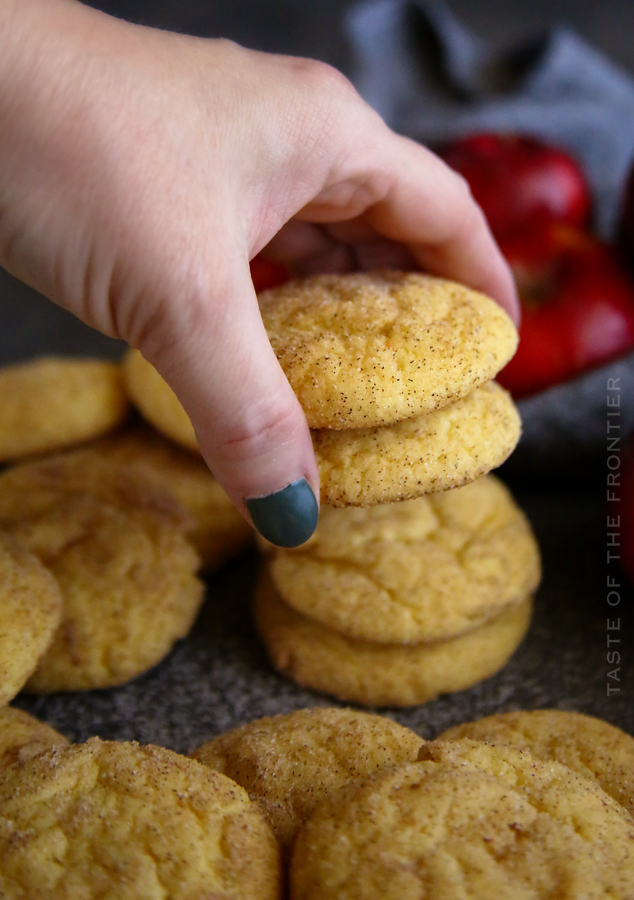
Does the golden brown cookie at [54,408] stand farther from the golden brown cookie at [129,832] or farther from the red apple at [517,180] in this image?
the red apple at [517,180]

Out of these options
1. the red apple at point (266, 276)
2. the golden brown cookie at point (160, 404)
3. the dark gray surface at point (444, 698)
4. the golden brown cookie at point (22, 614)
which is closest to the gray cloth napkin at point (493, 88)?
the red apple at point (266, 276)

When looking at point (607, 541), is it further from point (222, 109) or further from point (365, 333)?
point (222, 109)

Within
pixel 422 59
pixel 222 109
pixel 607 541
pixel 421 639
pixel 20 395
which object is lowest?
pixel 607 541

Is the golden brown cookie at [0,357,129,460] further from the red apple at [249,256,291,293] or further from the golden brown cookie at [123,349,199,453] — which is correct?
the red apple at [249,256,291,293]

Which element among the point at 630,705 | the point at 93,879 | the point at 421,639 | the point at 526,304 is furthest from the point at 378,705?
the point at 526,304

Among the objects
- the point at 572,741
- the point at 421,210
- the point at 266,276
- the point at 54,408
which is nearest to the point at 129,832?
the point at 572,741

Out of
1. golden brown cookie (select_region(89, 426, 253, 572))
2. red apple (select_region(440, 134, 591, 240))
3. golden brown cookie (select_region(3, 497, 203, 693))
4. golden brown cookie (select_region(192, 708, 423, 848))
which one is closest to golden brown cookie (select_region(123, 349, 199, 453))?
golden brown cookie (select_region(89, 426, 253, 572))

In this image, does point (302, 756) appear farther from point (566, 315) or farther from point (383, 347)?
point (566, 315)
